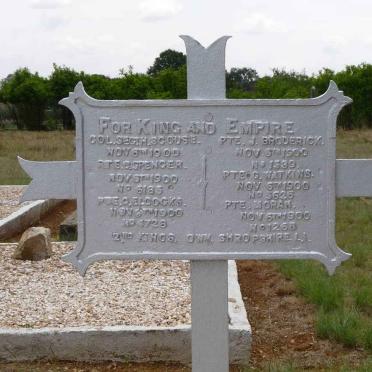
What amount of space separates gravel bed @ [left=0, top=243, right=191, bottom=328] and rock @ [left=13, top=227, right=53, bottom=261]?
73 millimetres

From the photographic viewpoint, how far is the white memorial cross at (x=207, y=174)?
11.0ft

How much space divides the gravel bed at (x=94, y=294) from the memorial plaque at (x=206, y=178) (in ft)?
5.29

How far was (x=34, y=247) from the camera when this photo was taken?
6.72 m

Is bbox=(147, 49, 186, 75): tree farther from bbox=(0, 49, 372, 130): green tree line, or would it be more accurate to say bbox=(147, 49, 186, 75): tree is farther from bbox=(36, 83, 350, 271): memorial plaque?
bbox=(36, 83, 350, 271): memorial plaque

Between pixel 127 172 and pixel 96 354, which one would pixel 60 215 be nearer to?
pixel 96 354

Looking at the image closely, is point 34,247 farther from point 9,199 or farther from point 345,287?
point 9,199

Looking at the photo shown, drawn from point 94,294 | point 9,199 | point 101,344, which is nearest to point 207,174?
point 101,344

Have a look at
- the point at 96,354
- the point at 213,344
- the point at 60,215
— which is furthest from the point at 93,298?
the point at 60,215

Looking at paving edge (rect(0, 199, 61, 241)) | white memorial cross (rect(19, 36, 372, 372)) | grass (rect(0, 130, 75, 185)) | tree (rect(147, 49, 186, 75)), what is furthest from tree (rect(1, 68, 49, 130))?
white memorial cross (rect(19, 36, 372, 372))

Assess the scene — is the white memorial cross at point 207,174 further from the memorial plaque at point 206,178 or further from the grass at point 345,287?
the grass at point 345,287

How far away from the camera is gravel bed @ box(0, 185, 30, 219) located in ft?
31.4

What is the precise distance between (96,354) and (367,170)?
2.21 metres

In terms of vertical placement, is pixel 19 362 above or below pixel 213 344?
below

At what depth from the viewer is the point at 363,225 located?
870cm
